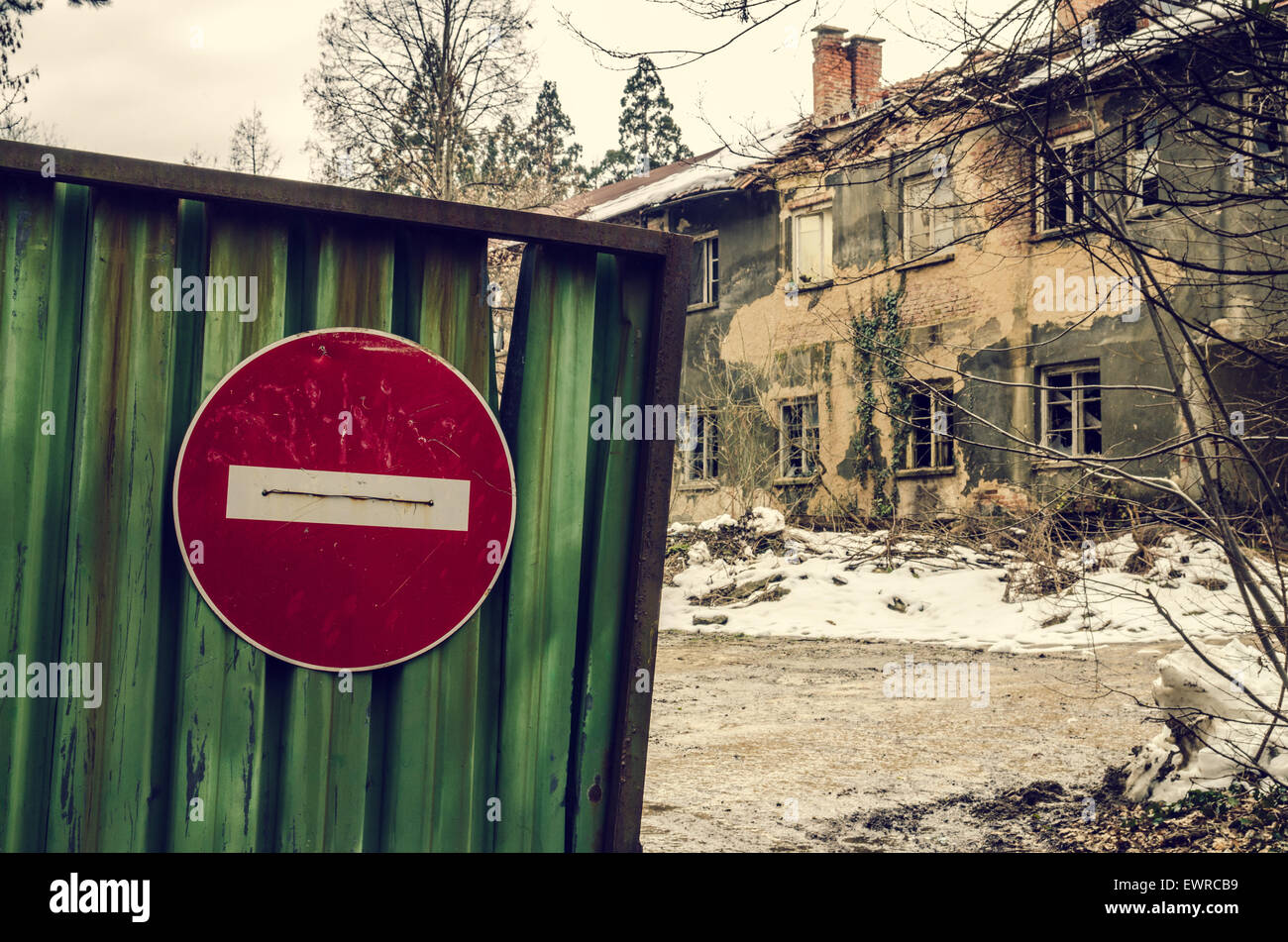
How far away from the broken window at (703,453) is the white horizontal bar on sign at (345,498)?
62.6 feet

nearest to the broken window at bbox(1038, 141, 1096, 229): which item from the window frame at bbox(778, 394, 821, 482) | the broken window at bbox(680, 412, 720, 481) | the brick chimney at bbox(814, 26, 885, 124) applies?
the window frame at bbox(778, 394, 821, 482)

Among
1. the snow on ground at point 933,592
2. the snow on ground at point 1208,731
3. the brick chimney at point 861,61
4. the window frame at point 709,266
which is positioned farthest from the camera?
the window frame at point 709,266

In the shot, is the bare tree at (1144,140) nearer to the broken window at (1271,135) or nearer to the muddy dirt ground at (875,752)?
the broken window at (1271,135)

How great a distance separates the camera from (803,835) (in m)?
6.10

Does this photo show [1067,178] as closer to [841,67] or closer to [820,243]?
[820,243]

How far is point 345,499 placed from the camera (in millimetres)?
2605

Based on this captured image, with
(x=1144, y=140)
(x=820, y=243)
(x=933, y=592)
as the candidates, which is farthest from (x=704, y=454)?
(x=1144, y=140)

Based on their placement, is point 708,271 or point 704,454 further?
point 708,271

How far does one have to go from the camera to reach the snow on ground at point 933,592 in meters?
13.0

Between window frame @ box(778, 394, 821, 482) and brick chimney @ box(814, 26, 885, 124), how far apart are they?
5.64m

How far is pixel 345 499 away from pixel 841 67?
22.2m

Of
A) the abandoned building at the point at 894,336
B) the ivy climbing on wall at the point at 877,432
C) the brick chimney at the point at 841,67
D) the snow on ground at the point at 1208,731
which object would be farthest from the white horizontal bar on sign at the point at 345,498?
the brick chimney at the point at 841,67

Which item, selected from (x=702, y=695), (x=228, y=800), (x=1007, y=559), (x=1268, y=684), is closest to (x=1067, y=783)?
(x=1268, y=684)

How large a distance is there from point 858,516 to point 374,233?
17.7 meters
